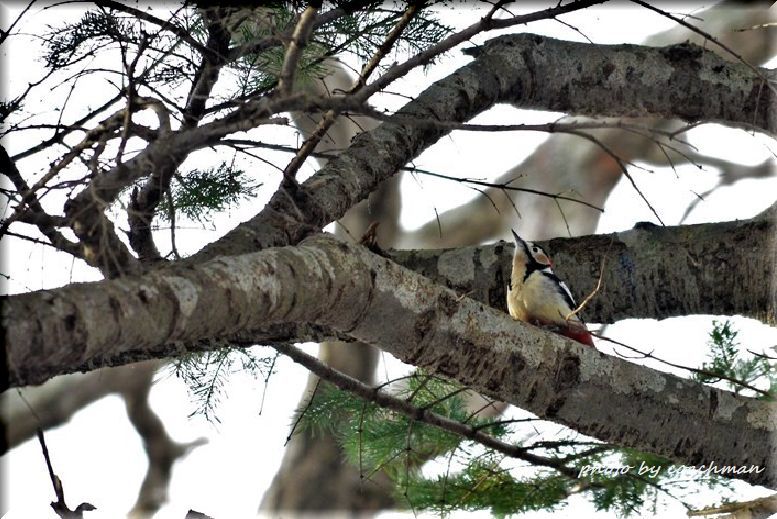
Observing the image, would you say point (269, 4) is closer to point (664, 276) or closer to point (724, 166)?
point (664, 276)

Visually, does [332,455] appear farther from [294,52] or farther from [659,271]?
[294,52]

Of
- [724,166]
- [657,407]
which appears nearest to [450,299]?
[657,407]

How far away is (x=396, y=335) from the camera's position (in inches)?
42.4

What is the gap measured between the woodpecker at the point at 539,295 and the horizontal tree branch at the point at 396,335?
220mm

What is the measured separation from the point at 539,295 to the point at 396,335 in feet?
1.46

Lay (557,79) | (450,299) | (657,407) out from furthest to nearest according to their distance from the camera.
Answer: (557,79)
(657,407)
(450,299)

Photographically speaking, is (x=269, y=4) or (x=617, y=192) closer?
(x=269, y=4)

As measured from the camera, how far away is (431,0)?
155 cm

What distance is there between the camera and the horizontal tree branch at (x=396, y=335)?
2.46ft

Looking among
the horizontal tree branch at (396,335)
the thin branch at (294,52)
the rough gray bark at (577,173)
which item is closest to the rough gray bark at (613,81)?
the horizontal tree branch at (396,335)

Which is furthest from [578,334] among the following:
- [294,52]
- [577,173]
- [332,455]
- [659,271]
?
[577,173]

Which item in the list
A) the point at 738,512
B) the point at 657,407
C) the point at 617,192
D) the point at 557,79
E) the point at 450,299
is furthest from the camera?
the point at 617,192

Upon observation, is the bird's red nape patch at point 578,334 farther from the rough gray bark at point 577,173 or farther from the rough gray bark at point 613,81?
the rough gray bark at point 577,173

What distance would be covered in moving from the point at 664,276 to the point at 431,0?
0.59 metres
